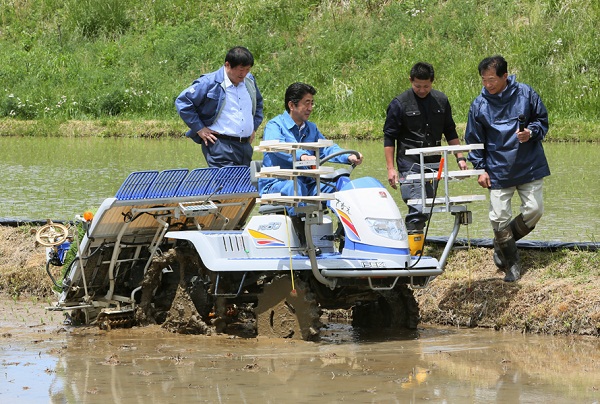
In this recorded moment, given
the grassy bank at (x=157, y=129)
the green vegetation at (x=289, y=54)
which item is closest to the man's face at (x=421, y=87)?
the grassy bank at (x=157, y=129)

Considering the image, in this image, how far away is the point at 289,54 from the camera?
28.4 m

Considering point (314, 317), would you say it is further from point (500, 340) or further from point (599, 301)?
point (599, 301)

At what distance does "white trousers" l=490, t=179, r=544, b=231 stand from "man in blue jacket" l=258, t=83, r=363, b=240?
4.21 ft

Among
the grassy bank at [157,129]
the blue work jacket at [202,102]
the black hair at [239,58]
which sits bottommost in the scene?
the grassy bank at [157,129]

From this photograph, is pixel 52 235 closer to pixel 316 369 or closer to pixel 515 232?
pixel 316 369

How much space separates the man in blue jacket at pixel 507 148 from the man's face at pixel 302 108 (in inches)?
55.2

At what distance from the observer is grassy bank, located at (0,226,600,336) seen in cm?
858

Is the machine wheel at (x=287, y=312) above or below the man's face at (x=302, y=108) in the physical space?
below

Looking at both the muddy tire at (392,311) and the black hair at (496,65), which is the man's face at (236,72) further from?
the muddy tire at (392,311)

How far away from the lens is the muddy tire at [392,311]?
28.7 feet

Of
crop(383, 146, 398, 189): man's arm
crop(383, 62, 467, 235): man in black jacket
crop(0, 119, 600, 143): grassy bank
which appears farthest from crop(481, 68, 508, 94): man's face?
crop(0, 119, 600, 143): grassy bank

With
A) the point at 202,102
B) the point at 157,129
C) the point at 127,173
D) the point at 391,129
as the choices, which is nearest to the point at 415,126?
the point at 391,129

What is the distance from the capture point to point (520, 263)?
9.50 m

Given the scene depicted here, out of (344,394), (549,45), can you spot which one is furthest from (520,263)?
(549,45)
